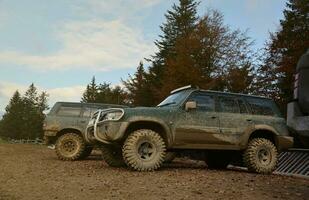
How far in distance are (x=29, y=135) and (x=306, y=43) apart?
75.7 metres

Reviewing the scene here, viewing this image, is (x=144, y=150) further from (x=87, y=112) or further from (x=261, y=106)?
(x=87, y=112)

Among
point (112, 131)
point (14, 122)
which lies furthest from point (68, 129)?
point (14, 122)

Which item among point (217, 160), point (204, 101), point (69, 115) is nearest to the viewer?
point (204, 101)

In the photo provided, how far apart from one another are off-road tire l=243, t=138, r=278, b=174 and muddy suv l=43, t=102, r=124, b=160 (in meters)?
5.72

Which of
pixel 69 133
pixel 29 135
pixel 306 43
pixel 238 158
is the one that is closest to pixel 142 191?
pixel 238 158

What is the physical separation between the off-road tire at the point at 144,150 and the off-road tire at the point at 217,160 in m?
2.80

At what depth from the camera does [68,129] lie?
16.6 m

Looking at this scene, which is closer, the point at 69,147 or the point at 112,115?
the point at 112,115

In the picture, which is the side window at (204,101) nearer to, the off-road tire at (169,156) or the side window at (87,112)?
the off-road tire at (169,156)

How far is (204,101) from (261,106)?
1.76 m

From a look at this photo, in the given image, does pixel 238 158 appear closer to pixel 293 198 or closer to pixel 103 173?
pixel 103 173

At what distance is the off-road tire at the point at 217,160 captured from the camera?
13014 mm

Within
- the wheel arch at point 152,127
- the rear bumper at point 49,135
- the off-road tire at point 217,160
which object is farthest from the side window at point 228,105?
the rear bumper at point 49,135

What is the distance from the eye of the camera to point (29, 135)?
Result: 9369 centimetres
